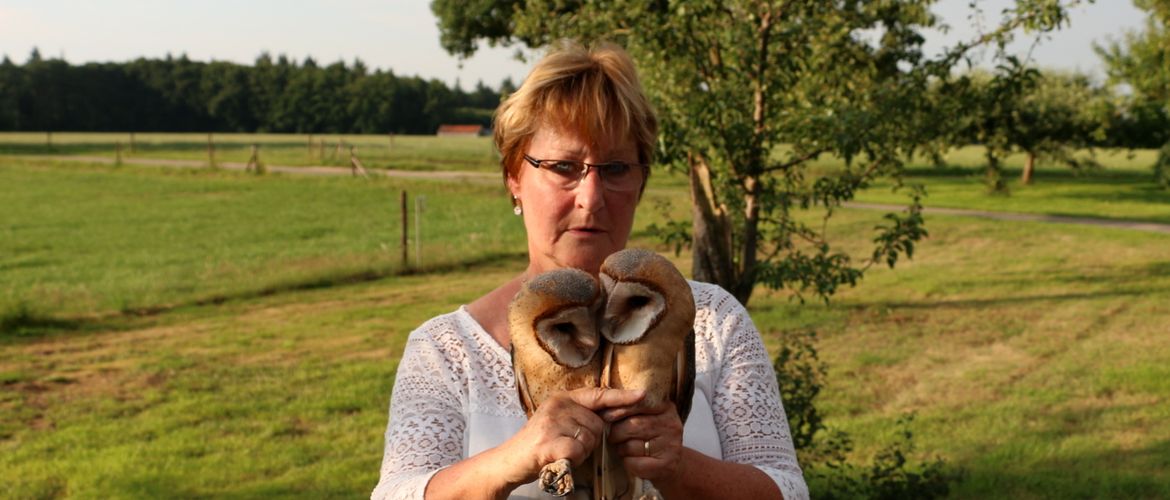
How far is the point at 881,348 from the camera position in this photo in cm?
1224

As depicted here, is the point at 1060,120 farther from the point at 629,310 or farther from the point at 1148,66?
the point at 629,310

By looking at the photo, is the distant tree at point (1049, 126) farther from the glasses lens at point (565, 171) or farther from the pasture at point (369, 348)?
the glasses lens at point (565, 171)

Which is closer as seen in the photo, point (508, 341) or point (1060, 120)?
point (508, 341)

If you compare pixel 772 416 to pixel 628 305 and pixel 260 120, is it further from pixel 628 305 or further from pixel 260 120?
pixel 260 120

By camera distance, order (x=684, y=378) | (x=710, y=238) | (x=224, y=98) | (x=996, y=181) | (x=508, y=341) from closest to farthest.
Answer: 1. (x=684, y=378)
2. (x=508, y=341)
3. (x=710, y=238)
4. (x=996, y=181)
5. (x=224, y=98)

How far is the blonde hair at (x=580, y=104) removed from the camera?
2.29 meters

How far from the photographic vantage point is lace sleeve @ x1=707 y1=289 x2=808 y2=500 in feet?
7.45

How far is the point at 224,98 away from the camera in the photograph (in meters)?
123

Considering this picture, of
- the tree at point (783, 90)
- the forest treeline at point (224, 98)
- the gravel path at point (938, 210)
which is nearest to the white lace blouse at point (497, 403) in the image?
the tree at point (783, 90)

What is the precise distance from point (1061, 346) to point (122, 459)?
391 inches

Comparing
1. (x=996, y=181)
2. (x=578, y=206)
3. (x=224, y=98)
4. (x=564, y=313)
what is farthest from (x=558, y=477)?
(x=224, y=98)

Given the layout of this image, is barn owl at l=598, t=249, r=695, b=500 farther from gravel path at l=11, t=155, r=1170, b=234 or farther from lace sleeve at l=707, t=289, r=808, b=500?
gravel path at l=11, t=155, r=1170, b=234

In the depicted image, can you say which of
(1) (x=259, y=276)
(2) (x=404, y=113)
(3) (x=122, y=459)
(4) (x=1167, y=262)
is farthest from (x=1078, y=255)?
(2) (x=404, y=113)

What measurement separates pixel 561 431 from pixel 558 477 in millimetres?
76
